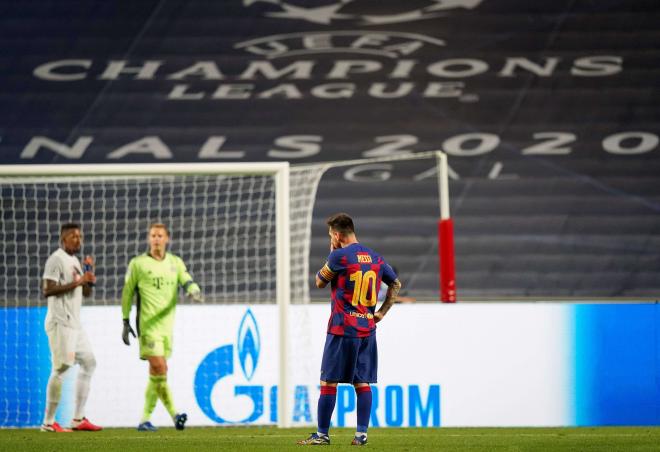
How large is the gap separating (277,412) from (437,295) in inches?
153

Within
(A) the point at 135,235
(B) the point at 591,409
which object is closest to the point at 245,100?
(A) the point at 135,235

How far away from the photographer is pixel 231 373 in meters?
8.21

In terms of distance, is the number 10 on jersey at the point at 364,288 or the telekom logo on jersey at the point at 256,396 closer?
the number 10 on jersey at the point at 364,288

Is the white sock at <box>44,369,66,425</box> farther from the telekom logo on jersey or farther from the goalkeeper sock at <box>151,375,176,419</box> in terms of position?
the telekom logo on jersey

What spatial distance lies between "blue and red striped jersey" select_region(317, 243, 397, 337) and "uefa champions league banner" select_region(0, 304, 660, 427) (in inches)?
81.7

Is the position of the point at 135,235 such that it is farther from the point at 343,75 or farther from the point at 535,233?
the point at 535,233

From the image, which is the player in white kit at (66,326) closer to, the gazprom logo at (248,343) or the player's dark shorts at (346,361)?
the gazprom logo at (248,343)

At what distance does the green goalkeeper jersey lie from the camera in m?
7.45

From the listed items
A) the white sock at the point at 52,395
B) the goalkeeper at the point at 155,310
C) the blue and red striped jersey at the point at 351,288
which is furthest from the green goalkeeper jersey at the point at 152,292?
the blue and red striped jersey at the point at 351,288

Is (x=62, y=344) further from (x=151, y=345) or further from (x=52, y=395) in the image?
(x=151, y=345)

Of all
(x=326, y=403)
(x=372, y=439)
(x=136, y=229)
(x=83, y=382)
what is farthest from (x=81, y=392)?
(x=136, y=229)

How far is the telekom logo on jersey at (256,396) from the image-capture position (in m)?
8.03

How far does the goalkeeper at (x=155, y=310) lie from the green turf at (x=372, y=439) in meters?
0.24

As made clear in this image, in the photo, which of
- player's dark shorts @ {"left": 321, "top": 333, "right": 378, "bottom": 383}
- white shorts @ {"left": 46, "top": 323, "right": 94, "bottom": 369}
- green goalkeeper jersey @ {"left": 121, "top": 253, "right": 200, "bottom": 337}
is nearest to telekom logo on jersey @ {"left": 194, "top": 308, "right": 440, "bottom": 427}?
green goalkeeper jersey @ {"left": 121, "top": 253, "right": 200, "bottom": 337}
